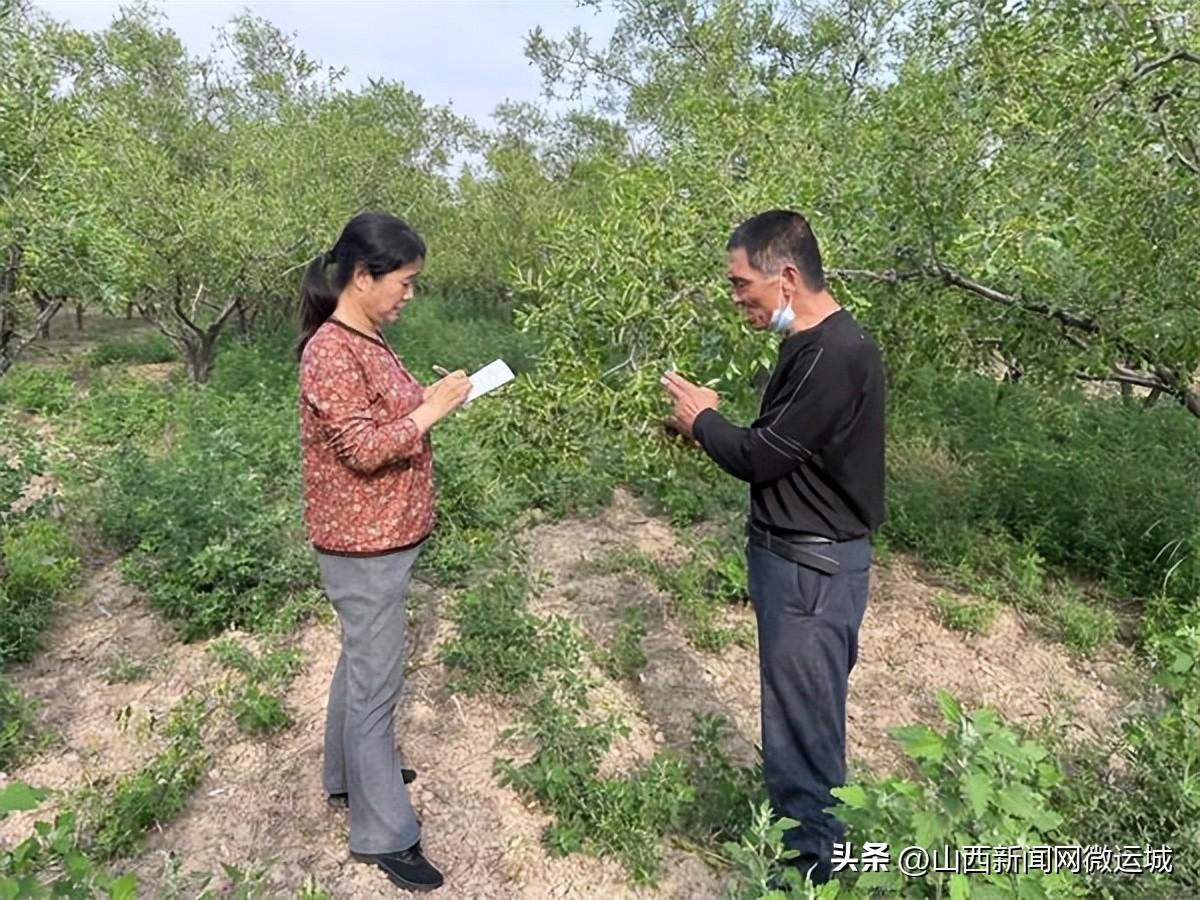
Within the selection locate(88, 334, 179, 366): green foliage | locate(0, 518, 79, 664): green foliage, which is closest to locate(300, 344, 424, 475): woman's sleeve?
locate(0, 518, 79, 664): green foliage

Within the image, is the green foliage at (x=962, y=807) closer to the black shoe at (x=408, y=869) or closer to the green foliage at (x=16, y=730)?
the black shoe at (x=408, y=869)

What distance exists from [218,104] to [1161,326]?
52.2 feet

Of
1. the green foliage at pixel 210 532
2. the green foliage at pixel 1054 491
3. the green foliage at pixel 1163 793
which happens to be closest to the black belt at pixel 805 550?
the green foliage at pixel 1163 793

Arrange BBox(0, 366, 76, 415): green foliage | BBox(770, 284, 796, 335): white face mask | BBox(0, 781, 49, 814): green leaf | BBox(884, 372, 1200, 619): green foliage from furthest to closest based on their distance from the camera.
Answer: BBox(0, 366, 76, 415): green foliage
BBox(884, 372, 1200, 619): green foliage
BBox(770, 284, 796, 335): white face mask
BBox(0, 781, 49, 814): green leaf

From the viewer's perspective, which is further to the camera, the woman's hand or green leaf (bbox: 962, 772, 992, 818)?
the woman's hand

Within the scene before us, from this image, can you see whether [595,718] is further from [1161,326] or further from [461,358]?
[461,358]

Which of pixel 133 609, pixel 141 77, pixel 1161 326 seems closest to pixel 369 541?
pixel 133 609

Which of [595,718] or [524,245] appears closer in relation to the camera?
[595,718]

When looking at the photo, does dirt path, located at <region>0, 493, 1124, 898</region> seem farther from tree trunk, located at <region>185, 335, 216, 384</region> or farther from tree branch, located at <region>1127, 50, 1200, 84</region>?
tree trunk, located at <region>185, 335, 216, 384</region>

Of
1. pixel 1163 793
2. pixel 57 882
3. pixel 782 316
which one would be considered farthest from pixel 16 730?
pixel 1163 793

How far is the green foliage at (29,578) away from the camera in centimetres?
428

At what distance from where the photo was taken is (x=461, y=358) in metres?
12.5

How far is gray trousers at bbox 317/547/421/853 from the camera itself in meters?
2.65

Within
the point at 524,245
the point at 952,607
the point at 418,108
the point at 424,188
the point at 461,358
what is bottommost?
the point at 952,607
